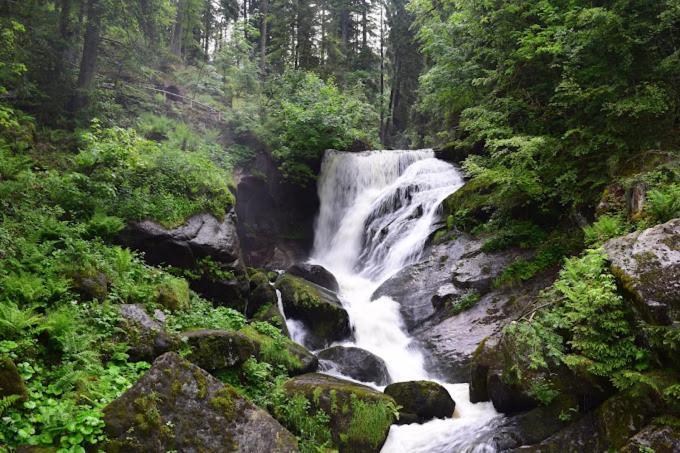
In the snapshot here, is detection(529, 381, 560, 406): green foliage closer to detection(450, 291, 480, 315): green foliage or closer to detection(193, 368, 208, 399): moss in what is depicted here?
detection(450, 291, 480, 315): green foliage

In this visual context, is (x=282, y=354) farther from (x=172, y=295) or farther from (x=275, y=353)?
(x=172, y=295)

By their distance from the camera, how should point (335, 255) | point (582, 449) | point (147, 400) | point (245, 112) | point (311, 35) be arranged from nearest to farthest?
point (147, 400)
point (582, 449)
point (335, 255)
point (245, 112)
point (311, 35)

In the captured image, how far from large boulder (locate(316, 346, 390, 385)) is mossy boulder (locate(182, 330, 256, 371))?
2657 millimetres

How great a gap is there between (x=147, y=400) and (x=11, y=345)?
1.68m

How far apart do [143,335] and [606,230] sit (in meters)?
8.02

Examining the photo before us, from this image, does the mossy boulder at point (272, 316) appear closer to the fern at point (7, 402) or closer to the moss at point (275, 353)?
the moss at point (275, 353)

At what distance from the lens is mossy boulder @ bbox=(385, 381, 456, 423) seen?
737cm

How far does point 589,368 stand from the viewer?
561cm

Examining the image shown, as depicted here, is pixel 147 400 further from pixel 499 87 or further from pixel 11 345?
pixel 499 87

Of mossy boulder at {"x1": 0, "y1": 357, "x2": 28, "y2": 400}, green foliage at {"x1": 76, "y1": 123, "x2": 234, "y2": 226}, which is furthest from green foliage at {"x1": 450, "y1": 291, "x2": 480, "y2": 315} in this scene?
mossy boulder at {"x1": 0, "y1": 357, "x2": 28, "y2": 400}

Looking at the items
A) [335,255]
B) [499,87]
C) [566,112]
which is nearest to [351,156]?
[335,255]

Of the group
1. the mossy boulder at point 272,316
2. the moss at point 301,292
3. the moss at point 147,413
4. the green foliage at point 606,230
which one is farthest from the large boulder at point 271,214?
the moss at point 147,413

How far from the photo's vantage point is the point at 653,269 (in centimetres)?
584

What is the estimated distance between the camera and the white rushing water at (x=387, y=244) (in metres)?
7.00
